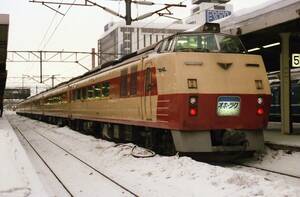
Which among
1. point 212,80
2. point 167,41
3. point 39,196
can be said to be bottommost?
point 39,196

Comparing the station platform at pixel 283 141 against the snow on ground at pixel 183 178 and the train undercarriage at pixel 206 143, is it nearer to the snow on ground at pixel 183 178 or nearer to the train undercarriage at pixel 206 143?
the train undercarriage at pixel 206 143

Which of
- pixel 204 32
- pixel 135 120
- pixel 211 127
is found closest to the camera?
pixel 211 127

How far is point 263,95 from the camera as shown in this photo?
37.6 feet

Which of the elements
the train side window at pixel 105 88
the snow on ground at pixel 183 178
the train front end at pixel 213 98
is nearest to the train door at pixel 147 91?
the train front end at pixel 213 98

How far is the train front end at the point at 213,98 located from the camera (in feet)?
35.3

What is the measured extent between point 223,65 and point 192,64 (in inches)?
28.5

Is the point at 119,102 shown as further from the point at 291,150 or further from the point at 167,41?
the point at 291,150

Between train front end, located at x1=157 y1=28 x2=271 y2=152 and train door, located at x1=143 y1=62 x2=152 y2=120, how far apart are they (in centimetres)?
66

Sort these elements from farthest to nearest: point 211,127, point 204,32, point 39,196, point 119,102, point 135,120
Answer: point 119,102
point 135,120
point 204,32
point 211,127
point 39,196

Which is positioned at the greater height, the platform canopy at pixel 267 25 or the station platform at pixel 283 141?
the platform canopy at pixel 267 25

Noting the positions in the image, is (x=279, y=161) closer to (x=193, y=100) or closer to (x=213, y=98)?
(x=213, y=98)

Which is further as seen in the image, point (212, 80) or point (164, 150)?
point (164, 150)

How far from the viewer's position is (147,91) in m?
12.4

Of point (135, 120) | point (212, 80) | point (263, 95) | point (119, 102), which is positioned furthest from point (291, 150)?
point (119, 102)
